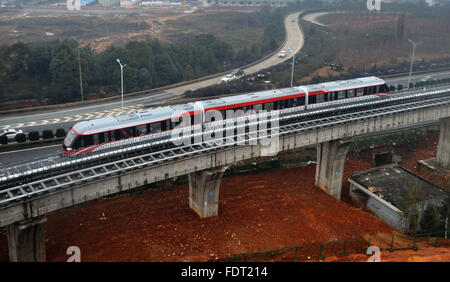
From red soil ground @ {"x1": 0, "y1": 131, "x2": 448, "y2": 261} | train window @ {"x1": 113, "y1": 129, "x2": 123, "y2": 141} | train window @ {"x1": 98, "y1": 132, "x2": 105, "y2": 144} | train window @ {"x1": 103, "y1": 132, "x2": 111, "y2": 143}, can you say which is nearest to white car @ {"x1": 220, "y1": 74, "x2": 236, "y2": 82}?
red soil ground @ {"x1": 0, "y1": 131, "x2": 448, "y2": 261}

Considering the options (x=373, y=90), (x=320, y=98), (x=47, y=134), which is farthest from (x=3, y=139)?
(x=373, y=90)

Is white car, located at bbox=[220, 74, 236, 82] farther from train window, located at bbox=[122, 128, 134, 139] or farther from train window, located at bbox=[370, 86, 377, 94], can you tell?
train window, located at bbox=[122, 128, 134, 139]

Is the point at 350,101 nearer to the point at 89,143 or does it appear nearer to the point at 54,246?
the point at 89,143

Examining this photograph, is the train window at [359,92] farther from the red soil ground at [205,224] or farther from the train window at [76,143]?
the train window at [76,143]

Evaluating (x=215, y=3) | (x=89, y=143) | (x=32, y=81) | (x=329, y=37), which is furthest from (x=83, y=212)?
(x=215, y=3)

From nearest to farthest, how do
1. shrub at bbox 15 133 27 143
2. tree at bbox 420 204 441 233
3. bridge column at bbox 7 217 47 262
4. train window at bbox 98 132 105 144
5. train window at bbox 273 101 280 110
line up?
bridge column at bbox 7 217 47 262 < train window at bbox 98 132 105 144 < tree at bbox 420 204 441 233 < train window at bbox 273 101 280 110 < shrub at bbox 15 133 27 143
